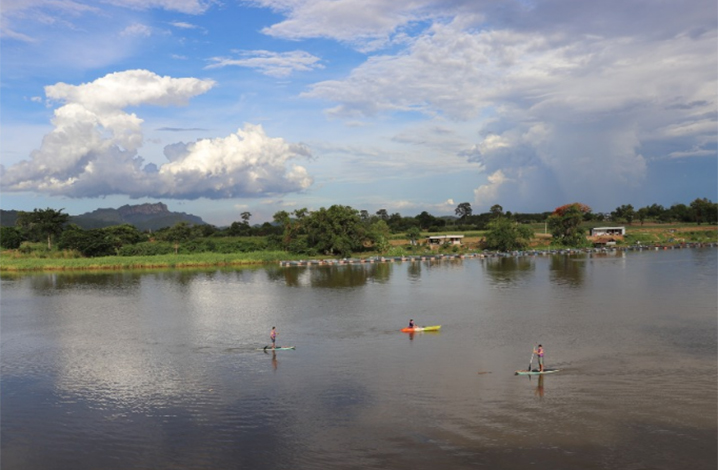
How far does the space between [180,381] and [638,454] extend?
18.4m

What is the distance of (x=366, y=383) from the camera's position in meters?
23.4

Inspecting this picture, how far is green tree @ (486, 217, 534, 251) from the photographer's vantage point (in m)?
95.3

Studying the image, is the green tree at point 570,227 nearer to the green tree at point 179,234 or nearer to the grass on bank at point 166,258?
the grass on bank at point 166,258

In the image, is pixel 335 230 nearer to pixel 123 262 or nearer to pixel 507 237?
pixel 507 237

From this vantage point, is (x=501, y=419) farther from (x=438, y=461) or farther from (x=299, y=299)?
(x=299, y=299)

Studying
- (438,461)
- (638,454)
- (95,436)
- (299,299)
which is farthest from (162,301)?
(638,454)

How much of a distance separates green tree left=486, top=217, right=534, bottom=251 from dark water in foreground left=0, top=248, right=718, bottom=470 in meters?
47.0

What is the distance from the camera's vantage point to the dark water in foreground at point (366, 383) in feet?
56.5

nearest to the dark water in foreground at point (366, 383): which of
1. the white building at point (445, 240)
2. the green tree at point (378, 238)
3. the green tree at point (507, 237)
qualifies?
the green tree at point (507, 237)

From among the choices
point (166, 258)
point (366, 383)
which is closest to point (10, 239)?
point (166, 258)

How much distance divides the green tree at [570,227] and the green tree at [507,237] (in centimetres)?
755

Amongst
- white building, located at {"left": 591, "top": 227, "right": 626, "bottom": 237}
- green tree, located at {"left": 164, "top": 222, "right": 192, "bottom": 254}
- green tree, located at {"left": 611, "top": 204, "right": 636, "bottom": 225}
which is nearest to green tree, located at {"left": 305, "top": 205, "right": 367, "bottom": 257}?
green tree, located at {"left": 164, "top": 222, "right": 192, "bottom": 254}

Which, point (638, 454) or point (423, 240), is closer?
point (638, 454)

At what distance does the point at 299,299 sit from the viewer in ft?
158
